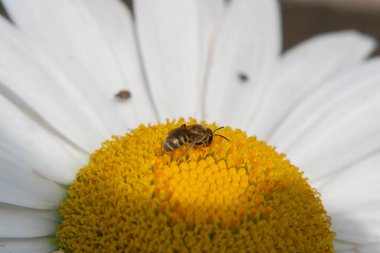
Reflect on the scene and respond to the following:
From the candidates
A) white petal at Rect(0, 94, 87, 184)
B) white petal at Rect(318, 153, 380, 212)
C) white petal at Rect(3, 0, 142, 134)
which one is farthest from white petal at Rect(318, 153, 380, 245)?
white petal at Rect(0, 94, 87, 184)

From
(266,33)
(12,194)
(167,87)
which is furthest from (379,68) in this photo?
(12,194)

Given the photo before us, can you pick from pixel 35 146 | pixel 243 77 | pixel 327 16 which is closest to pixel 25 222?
pixel 35 146

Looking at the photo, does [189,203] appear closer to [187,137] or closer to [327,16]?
[187,137]

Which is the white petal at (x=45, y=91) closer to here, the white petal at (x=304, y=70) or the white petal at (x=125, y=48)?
the white petal at (x=125, y=48)

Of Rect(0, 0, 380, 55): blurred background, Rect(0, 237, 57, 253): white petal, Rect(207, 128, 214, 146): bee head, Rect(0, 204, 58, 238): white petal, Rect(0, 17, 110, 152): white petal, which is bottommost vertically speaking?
Rect(0, 237, 57, 253): white petal

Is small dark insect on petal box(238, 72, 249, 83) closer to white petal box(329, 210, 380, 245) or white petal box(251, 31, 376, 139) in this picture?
white petal box(251, 31, 376, 139)

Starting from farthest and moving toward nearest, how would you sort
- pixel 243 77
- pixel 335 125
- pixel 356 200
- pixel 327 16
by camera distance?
pixel 327 16 → pixel 243 77 → pixel 335 125 → pixel 356 200
